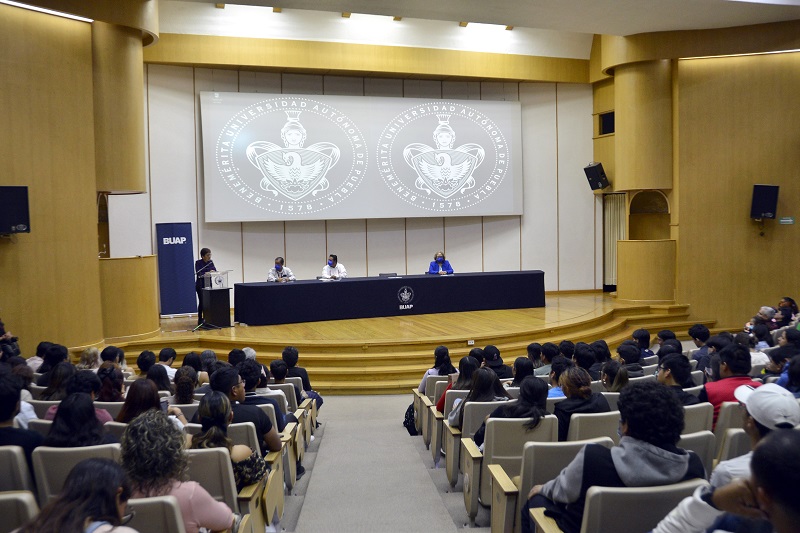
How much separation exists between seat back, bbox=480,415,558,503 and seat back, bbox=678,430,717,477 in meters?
0.72

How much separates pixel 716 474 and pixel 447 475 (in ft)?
9.76

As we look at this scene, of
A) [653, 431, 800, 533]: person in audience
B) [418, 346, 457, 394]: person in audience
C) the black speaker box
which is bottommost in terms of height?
[418, 346, 457, 394]: person in audience

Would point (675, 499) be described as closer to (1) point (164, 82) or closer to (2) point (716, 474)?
(2) point (716, 474)

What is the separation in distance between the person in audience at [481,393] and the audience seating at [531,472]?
3.73 ft

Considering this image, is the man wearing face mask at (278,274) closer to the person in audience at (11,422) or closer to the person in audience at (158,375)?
the person in audience at (158,375)

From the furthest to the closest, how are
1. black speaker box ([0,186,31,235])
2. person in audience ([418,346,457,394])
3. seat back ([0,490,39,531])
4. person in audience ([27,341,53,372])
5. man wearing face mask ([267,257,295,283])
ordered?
man wearing face mask ([267,257,295,283]), black speaker box ([0,186,31,235]), person in audience ([418,346,457,394]), person in audience ([27,341,53,372]), seat back ([0,490,39,531])

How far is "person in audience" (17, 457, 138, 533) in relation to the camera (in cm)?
178

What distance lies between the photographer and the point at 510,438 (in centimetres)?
379

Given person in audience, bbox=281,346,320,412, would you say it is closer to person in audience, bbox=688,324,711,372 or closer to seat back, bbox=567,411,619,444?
seat back, bbox=567,411,619,444

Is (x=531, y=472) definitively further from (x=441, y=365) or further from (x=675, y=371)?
(x=441, y=365)

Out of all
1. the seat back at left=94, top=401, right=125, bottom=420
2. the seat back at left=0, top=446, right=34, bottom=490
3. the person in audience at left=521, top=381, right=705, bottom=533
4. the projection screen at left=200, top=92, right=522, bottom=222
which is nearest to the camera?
the person in audience at left=521, top=381, right=705, bottom=533

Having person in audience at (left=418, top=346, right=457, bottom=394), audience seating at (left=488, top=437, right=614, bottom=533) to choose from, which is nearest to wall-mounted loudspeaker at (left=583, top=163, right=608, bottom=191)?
person in audience at (left=418, top=346, right=457, bottom=394)

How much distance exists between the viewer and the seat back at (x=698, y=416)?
3.64m

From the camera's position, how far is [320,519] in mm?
4145
